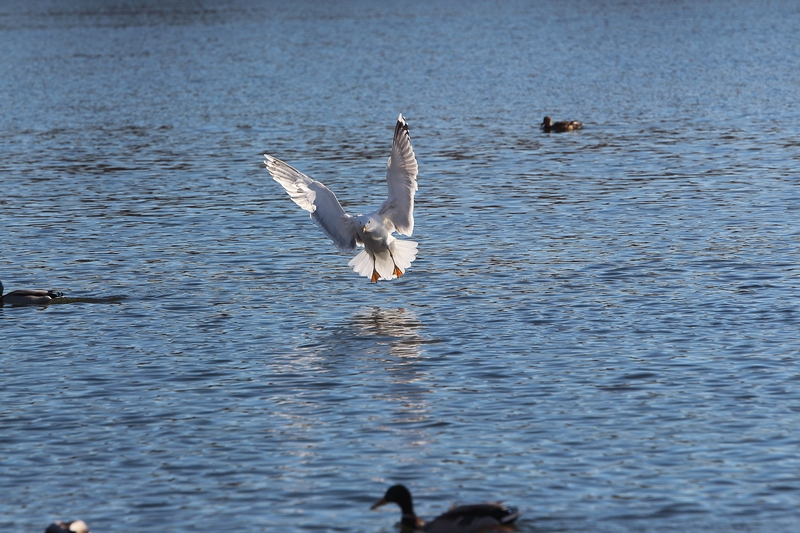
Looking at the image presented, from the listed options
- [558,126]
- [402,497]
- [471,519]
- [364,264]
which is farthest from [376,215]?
[558,126]

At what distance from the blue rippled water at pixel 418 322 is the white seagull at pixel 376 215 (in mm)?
616

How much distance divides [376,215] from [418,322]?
89.5 inches

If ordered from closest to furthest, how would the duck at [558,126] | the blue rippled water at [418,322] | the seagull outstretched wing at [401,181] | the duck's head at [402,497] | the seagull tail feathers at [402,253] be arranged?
the duck's head at [402,497]
the blue rippled water at [418,322]
the seagull outstretched wing at [401,181]
the seagull tail feathers at [402,253]
the duck at [558,126]

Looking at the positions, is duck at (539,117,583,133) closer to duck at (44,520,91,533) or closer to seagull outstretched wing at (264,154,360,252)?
seagull outstretched wing at (264,154,360,252)

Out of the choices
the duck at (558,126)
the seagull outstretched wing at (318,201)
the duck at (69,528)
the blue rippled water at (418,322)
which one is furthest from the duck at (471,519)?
the duck at (558,126)

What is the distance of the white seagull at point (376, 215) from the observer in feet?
65.1

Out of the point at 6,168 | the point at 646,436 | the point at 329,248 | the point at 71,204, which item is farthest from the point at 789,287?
the point at 6,168

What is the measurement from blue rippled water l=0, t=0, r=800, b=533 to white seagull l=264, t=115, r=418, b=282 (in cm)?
62

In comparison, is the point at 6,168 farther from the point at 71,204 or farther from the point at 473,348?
the point at 473,348

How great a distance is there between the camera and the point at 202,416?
14500 mm

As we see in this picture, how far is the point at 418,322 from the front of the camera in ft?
61.3

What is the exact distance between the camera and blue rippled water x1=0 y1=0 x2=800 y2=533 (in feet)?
40.2

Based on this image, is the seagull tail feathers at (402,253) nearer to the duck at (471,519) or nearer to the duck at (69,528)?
the duck at (471,519)

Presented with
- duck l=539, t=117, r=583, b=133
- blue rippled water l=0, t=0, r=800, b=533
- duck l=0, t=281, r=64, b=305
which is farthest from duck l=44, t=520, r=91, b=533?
duck l=539, t=117, r=583, b=133
